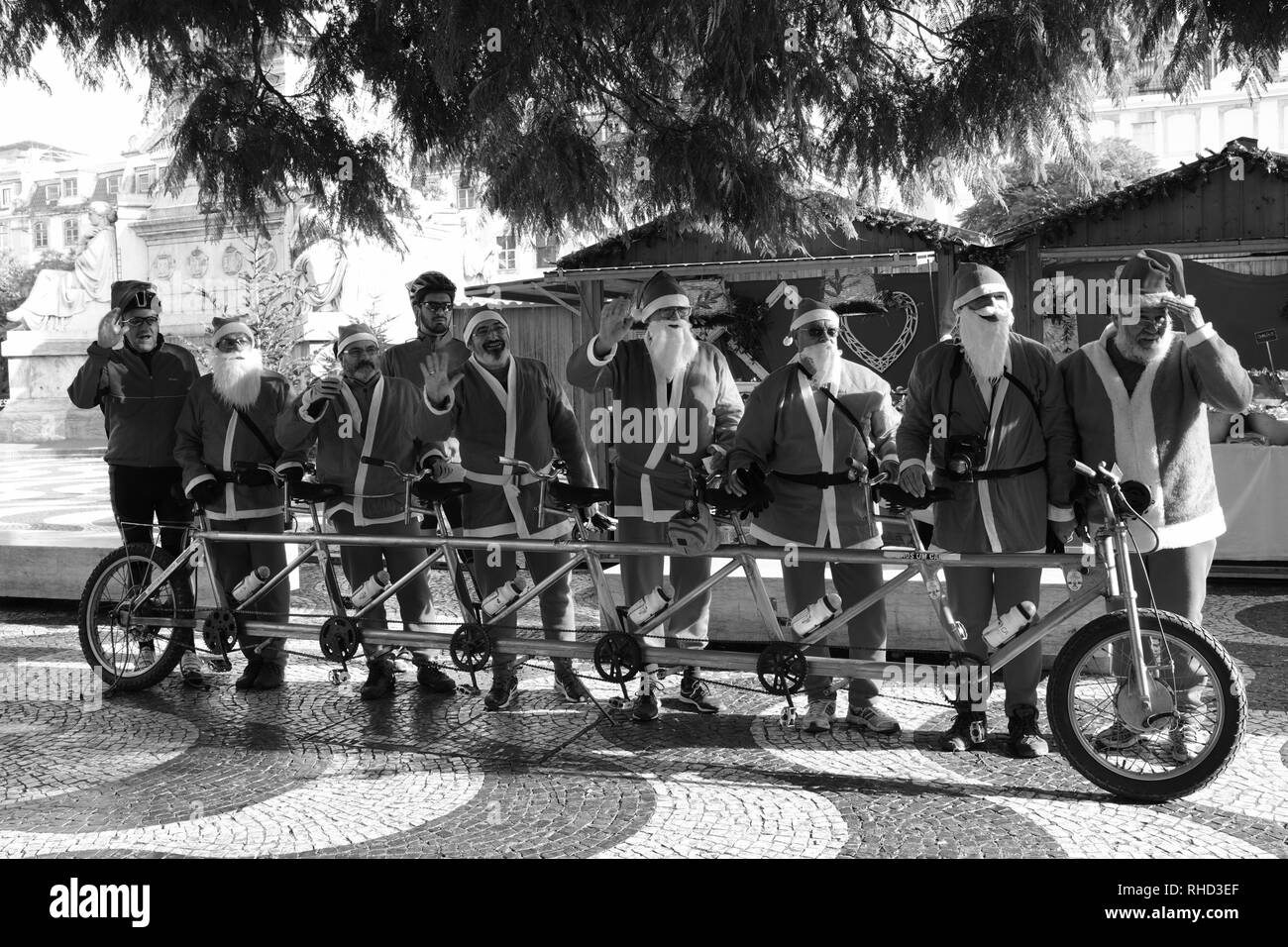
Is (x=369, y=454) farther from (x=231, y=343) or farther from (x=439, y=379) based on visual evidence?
(x=231, y=343)

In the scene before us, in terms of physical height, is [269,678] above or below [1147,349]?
below

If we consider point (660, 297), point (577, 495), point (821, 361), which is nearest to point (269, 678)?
point (577, 495)

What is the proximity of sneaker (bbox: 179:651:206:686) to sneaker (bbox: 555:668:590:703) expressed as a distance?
189 cm

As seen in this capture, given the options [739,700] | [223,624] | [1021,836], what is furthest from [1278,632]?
[223,624]

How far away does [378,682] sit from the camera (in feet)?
19.2

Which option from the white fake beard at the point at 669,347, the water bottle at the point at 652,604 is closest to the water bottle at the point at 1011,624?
the water bottle at the point at 652,604

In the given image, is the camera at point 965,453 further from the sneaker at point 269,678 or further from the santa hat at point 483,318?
the sneaker at point 269,678

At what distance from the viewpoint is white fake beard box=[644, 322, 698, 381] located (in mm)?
5453

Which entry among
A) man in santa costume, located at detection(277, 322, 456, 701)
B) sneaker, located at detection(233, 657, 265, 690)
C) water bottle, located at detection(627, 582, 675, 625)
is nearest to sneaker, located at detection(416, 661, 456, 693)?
man in santa costume, located at detection(277, 322, 456, 701)

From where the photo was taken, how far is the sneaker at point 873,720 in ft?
16.4

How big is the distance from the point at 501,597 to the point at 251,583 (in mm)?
1334

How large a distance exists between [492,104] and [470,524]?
1.99 m

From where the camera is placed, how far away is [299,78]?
712 centimetres
